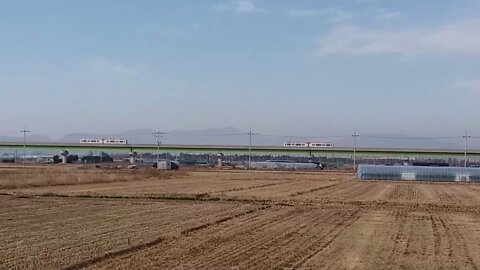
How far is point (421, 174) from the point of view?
91875 mm

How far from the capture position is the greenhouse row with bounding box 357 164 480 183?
298ft

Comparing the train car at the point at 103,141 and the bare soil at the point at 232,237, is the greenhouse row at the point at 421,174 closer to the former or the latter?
the bare soil at the point at 232,237

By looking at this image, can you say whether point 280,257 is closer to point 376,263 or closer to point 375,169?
point 376,263

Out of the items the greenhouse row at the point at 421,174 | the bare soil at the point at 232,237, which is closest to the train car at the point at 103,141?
the greenhouse row at the point at 421,174

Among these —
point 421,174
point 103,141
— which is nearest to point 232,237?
point 421,174

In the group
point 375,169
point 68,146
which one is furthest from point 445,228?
point 68,146

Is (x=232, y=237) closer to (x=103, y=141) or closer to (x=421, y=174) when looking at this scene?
(x=421, y=174)

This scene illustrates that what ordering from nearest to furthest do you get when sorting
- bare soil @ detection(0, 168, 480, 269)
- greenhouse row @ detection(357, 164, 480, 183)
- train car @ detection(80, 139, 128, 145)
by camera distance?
1. bare soil @ detection(0, 168, 480, 269)
2. greenhouse row @ detection(357, 164, 480, 183)
3. train car @ detection(80, 139, 128, 145)

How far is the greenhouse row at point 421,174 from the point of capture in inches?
3578

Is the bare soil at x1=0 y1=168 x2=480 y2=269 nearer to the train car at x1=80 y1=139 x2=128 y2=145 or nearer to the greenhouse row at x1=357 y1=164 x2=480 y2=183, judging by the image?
the greenhouse row at x1=357 y1=164 x2=480 y2=183

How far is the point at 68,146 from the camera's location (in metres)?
179

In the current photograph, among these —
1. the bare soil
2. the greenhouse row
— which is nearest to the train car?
the greenhouse row

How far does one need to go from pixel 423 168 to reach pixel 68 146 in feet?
381

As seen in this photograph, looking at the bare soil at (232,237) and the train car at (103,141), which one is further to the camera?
the train car at (103,141)
